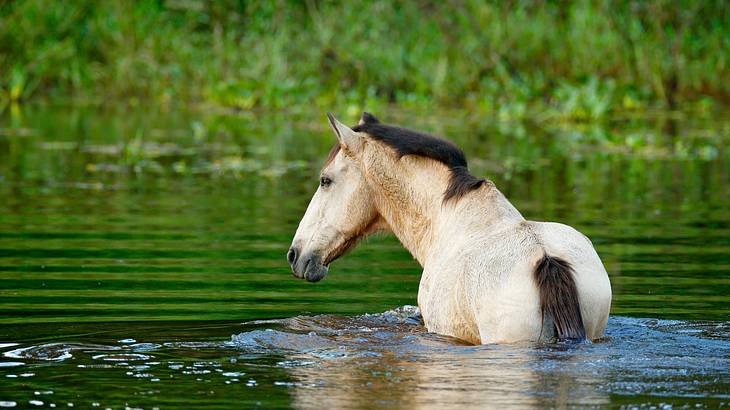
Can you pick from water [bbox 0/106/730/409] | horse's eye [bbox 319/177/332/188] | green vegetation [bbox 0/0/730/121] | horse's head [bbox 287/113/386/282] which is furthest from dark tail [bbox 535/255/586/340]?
green vegetation [bbox 0/0/730/121]

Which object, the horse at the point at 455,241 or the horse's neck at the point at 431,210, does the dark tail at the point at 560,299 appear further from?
the horse's neck at the point at 431,210

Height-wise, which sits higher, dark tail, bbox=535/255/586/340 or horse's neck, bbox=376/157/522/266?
horse's neck, bbox=376/157/522/266

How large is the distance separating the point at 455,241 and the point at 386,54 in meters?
18.2

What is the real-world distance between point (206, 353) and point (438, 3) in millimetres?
20090

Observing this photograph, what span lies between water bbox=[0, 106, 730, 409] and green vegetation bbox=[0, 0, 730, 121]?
4.54 m

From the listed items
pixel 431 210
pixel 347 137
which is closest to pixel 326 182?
pixel 347 137

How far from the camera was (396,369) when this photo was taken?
6.03m

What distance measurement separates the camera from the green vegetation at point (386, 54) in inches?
936

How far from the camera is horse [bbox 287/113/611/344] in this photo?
6129 millimetres

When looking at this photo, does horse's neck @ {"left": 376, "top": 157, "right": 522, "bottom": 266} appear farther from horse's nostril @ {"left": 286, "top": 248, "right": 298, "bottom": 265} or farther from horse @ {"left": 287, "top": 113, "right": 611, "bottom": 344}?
horse's nostril @ {"left": 286, "top": 248, "right": 298, "bottom": 265}

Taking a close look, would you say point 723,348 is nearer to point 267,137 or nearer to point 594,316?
point 594,316

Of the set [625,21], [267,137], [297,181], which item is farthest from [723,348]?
[625,21]

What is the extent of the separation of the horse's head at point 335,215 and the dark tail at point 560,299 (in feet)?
5.75

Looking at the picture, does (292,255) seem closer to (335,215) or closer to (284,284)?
(335,215)
